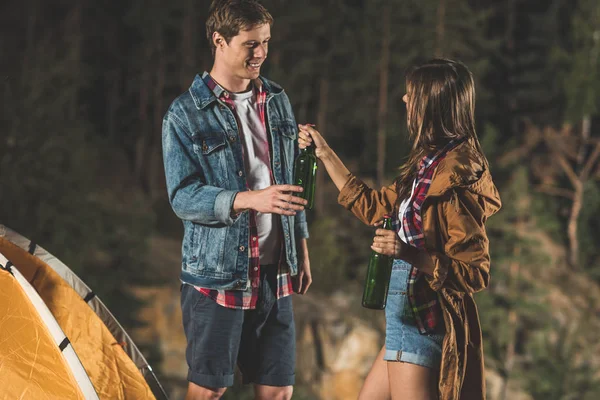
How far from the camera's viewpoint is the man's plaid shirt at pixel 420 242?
1.90 metres

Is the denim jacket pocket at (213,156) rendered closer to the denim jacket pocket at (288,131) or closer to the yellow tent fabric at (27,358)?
the denim jacket pocket at (288,131)

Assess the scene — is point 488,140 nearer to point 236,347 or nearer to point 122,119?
point 122,119

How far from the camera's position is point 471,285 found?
1.86 meters

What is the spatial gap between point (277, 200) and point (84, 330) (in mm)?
966

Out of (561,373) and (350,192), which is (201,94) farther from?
(561,373)

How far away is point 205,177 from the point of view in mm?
2121

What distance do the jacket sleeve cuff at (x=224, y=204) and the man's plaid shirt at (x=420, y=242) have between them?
0.44m

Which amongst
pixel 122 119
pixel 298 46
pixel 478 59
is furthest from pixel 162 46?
pixel 478 59

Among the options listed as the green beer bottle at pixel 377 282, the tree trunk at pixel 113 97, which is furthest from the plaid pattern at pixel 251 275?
the tree trunk at pixel 113 97

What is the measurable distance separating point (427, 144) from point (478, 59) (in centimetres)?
1359

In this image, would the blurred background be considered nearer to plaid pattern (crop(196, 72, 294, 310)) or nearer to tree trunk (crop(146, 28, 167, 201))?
tree trunk (crop(146, 28, 167, 201))

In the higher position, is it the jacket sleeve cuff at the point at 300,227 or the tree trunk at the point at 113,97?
the tree trunk at the point at 113,97

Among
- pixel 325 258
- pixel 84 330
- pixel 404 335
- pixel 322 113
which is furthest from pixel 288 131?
pixel 322 113

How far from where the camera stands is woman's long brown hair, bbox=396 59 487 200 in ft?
6.16
